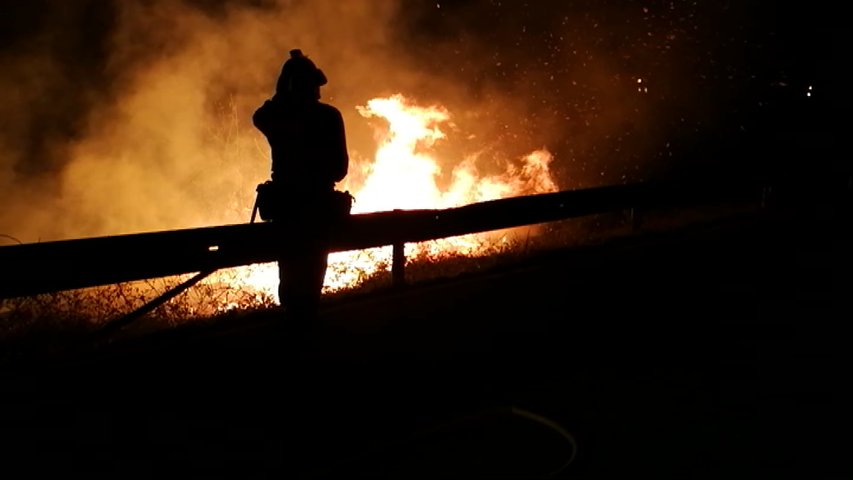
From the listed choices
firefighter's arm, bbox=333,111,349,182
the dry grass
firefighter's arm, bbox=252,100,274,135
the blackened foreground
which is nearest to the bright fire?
the dry grass

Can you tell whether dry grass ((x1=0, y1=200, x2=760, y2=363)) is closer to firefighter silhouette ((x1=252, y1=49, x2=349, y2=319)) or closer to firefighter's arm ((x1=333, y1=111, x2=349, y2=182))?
firefighter silhouette ((x1=252, y1=49, x2=349, y2=319))

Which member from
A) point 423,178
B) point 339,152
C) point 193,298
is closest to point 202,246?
point 339,152

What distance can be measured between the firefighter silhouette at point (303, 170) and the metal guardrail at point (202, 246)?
0.21 m

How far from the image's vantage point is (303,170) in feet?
19.2

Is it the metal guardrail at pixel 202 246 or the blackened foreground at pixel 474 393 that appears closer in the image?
A: the blackened foreground at pixel 474 393

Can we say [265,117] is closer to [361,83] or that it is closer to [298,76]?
[298,76]

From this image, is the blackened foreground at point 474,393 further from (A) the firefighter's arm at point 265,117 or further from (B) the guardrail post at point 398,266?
(A) the firefighter's arm at point 265,117

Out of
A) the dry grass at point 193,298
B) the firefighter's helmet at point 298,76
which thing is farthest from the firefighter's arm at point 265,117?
the dry grass at point 193,298

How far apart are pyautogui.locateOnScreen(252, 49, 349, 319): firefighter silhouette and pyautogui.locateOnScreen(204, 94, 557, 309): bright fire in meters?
4.33

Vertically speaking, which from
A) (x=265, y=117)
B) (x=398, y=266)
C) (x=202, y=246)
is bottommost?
(x=202, y=246)

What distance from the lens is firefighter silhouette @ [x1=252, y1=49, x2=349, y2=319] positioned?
578 centimetres

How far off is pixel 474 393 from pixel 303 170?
223cm

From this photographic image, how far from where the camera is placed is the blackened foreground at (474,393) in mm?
3994

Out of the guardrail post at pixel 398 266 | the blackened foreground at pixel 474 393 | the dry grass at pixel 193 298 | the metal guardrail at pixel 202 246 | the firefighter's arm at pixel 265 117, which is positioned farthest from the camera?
the guardrail post at pixel 398 266
